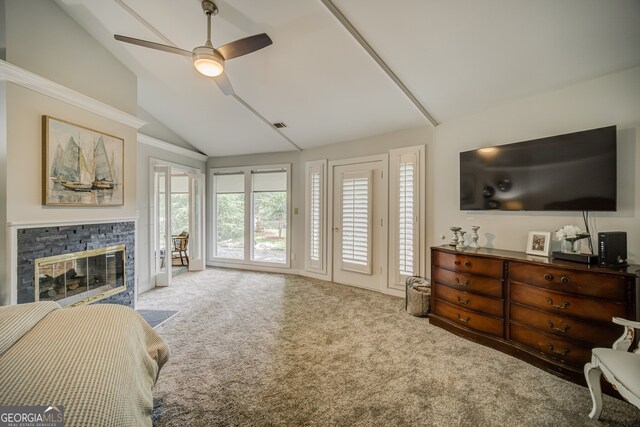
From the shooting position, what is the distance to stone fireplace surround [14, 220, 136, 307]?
7.45 ft

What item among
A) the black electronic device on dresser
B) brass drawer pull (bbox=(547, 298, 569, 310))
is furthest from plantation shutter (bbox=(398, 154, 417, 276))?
the black electronic device on dresser

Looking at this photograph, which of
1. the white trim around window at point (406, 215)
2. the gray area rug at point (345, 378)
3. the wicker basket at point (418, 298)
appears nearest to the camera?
Answer: the gray area rug at point (345, 378)

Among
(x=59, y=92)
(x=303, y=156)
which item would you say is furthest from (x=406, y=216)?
(x=59, y=92)

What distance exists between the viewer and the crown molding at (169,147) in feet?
14.1

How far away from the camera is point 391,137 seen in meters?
4.07

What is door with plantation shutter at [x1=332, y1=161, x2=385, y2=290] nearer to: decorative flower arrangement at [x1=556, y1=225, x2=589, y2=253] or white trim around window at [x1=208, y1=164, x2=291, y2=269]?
white trim around window at [x1=208, y1=164, x2=291, y2=269]

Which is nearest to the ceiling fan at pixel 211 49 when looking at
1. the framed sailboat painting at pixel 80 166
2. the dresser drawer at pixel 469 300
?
the framed sailboat painting at pixel 80 166

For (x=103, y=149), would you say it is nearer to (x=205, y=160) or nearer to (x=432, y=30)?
(x=205, y=160)

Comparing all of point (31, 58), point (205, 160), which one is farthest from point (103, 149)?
point (205, 160)

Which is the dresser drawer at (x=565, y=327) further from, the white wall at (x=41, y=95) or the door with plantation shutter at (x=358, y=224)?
the white wall at (x=41, y=95)

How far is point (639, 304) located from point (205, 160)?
6604 mm

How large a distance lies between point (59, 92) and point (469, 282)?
4.47m

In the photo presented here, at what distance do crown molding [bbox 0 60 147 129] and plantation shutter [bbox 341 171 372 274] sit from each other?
321cm

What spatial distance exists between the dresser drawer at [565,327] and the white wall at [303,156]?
223cm
